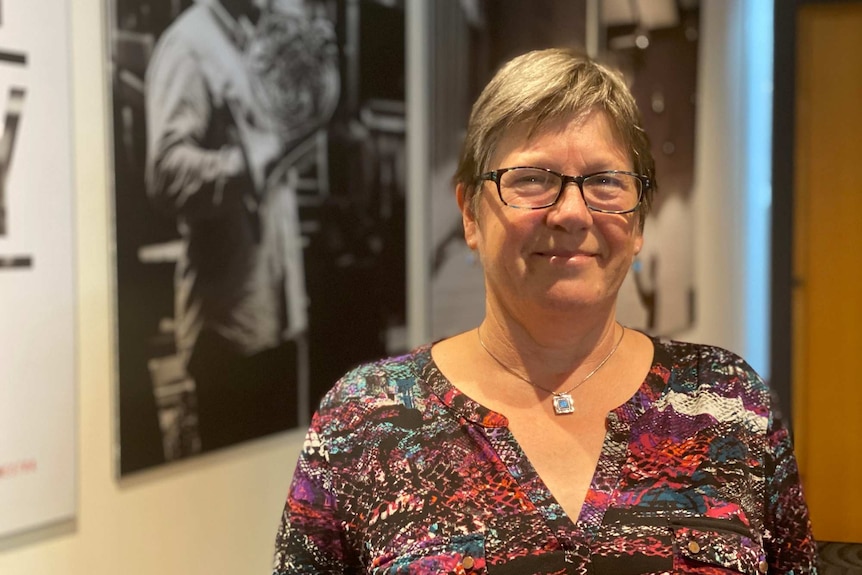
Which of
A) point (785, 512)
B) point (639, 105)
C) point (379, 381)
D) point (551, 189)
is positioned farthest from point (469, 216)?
point (639, 105)

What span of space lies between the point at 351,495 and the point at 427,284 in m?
1.13

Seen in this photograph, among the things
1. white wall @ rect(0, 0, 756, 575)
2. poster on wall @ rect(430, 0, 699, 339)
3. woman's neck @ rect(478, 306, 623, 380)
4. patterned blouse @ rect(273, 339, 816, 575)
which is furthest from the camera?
poster on wall @ rect(430, 0, 699, 339)

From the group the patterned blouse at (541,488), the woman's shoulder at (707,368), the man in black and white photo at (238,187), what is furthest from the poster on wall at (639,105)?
the patterned blouse at (541,488)

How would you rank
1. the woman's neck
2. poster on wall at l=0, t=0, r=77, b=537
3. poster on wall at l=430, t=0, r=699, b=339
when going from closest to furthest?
the woman's neck < poster on wall at l=0, t=0, r=77, b=537 < poster on wall at l=430, t=0, r=699, b=339

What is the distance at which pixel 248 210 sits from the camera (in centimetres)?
171

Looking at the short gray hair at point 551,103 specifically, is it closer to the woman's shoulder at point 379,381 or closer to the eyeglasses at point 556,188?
the eyeglasses at point 556,188

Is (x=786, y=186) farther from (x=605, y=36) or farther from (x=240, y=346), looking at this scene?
(x=240, y=346)

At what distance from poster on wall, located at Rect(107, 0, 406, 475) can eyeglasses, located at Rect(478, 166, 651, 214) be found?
682mm

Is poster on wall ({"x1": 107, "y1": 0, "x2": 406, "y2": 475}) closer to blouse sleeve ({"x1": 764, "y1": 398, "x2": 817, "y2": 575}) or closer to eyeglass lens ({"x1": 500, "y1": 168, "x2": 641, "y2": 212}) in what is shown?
eyeglass lens ({"x1": 500, "y1": 168, "x2": 641, "y2": 212})

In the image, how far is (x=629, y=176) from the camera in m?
1.12

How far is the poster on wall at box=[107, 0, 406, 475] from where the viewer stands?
149cm

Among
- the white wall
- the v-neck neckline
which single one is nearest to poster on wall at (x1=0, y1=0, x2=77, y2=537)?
the white wall

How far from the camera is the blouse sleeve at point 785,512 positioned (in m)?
1.12

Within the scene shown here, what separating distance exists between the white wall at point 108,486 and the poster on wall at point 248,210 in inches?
1.1
